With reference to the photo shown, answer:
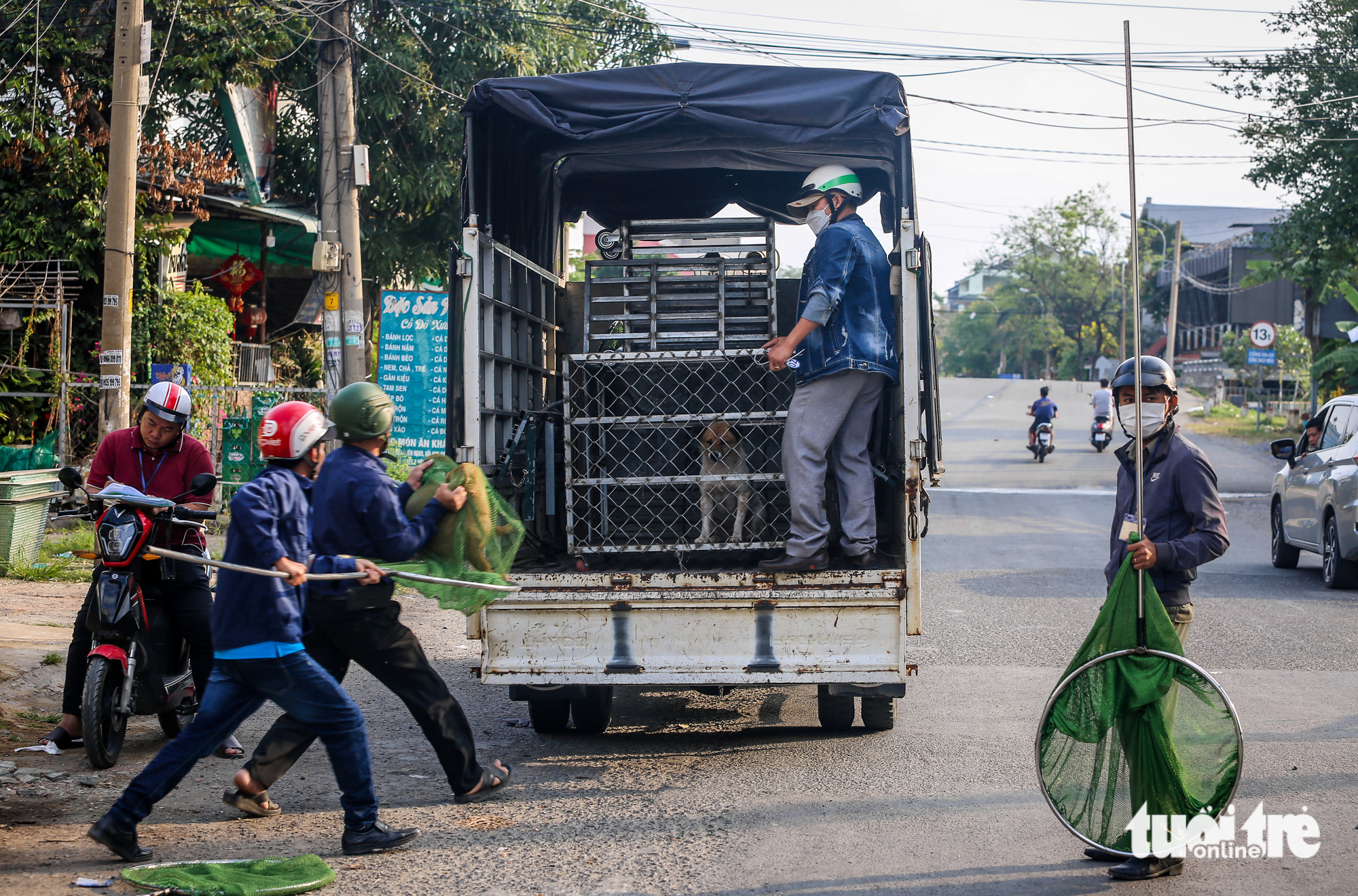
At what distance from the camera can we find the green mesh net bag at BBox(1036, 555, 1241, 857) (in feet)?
12.7

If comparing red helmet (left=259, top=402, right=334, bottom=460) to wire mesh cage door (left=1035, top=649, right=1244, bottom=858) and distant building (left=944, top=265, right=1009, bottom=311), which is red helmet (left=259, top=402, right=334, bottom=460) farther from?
distant building (left=944, top=265, right=1009, bottom=311)

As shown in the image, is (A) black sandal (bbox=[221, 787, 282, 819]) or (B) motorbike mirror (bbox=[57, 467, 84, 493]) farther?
(B) motorbike mirror (bbox=[57, 467, 84, 493])

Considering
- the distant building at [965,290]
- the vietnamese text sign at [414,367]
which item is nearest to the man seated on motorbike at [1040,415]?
the vietnamese text sign at [414,367]

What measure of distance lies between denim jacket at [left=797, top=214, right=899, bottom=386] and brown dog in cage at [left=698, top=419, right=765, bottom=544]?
67cm

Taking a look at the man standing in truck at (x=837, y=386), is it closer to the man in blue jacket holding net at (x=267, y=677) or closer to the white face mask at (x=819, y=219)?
the white face mask at (x=819, y=219)

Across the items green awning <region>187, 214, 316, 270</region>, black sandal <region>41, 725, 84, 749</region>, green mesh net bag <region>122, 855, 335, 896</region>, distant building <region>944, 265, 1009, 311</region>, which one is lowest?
green mesh net bag <region>122, 855, 335, 896</region>

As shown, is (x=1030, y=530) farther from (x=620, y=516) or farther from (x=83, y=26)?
(x=83, y=26)

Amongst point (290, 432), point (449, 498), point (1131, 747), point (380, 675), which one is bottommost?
point (1131, 747)

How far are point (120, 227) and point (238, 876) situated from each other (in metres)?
6.99

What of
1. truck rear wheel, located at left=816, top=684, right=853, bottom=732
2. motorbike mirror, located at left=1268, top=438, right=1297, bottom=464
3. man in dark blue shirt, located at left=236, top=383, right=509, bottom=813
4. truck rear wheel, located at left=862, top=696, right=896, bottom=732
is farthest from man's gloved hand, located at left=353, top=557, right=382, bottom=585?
motorbike mirror, located at left=1268, top=438, right=1297, bottom=464

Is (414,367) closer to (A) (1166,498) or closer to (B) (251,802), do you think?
(B) (251,802)

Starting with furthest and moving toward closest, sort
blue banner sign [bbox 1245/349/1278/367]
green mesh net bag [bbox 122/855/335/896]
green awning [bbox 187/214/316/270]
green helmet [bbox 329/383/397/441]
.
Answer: blue banner sign [bbox 1245/349/1278/367] → green awning [bbox 187/214/316/270] → green helmet [bbox 329/383/397/441] → green mesh net bag [bbox 122/855/335/896]

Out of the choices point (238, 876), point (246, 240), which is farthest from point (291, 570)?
point (246, 240)

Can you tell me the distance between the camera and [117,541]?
17.2 ft
